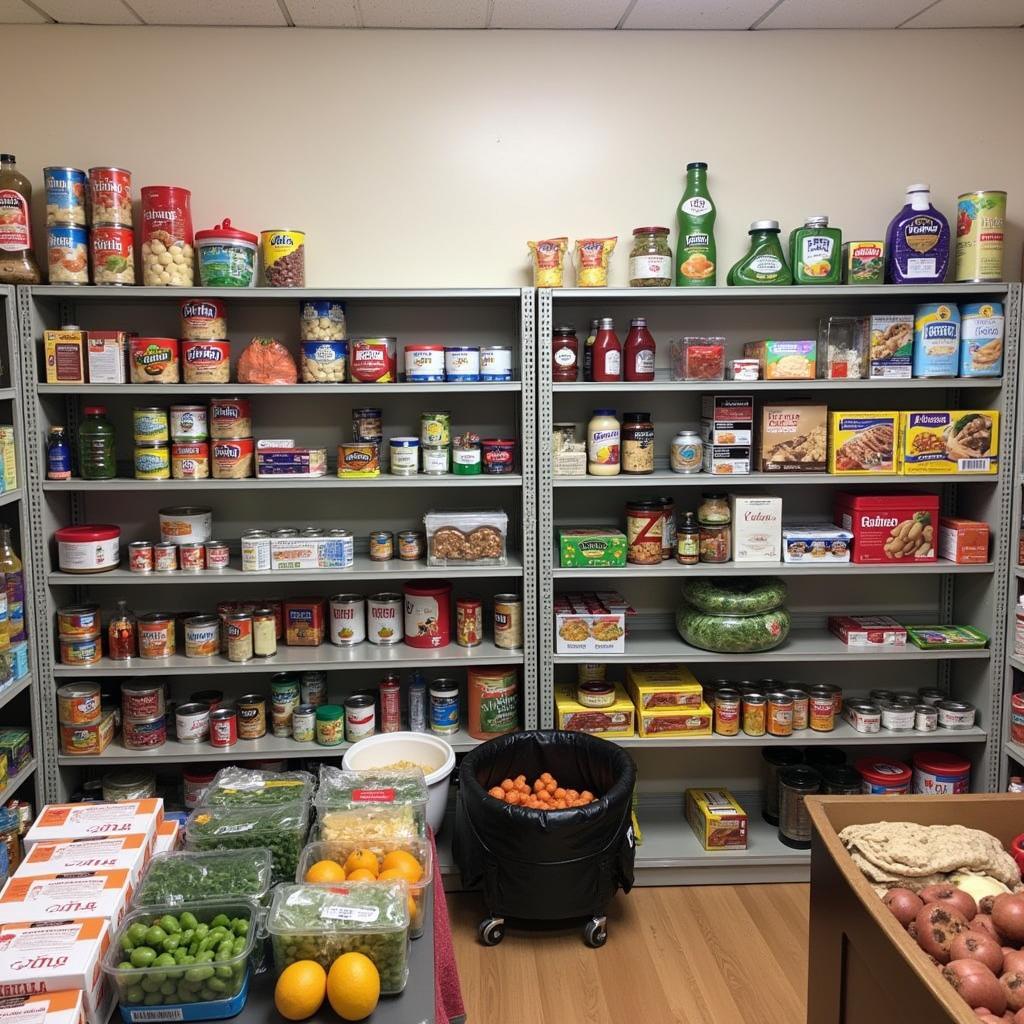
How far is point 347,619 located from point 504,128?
1.86 metres

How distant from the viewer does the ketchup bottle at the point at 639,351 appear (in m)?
3.09

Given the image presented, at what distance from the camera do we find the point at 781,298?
332cm

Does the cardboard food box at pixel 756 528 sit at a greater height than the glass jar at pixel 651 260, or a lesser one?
lesser

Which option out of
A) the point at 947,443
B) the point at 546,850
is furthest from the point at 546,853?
the point at 947,443

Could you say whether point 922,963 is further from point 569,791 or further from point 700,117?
point 700,117

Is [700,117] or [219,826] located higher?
[700,117]

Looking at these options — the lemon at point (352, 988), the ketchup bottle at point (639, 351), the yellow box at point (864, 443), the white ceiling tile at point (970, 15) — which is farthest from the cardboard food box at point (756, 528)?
the lemon at point (352, 988)

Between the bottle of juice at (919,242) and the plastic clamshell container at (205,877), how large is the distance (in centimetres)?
273

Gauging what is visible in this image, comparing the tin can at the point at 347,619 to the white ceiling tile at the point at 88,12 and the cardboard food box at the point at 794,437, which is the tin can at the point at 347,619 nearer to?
the cardboard food box at the point at 794,437

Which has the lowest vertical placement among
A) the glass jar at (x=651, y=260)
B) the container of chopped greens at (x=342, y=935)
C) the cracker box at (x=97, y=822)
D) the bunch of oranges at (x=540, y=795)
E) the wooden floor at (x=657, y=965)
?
the wooden floor at (x=657, y=965)

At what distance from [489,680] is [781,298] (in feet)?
5.76

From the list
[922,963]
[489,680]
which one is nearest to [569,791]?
[489,680]

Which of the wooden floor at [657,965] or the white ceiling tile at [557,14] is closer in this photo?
the wooden floor at [657,965]

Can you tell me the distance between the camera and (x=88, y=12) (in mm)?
3037
